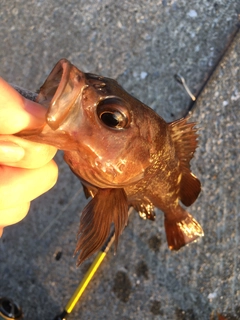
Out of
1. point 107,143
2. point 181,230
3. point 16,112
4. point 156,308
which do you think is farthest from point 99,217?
point 156,308

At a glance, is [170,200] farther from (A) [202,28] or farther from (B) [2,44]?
(B) [2,44]

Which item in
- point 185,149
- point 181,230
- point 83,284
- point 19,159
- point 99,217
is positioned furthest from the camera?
point 83,284

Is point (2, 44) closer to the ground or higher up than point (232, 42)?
higher up

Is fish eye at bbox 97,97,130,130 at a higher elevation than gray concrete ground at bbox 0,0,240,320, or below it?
higher

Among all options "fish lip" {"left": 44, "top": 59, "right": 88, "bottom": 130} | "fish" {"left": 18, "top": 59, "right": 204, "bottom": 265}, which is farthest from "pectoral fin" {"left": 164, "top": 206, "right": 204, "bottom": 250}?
"fish lip" {"left": 44, "top": 59, "right": 88, "bottom": 130}

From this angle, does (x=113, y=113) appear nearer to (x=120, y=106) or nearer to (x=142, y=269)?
(x=120, y=106)

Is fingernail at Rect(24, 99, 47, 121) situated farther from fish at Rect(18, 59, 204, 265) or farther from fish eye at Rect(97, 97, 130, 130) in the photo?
fish eye at Rect(97, 97, 130, 130)

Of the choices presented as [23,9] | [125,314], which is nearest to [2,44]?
[23,9]
